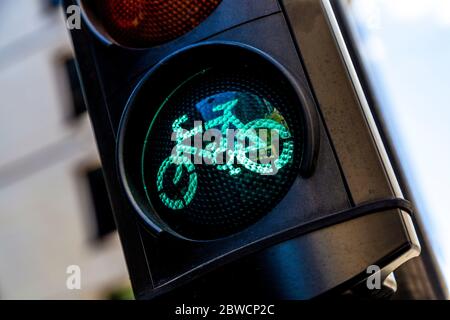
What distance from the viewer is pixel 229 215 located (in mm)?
974

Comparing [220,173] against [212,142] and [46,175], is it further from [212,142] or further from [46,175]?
[46,175]

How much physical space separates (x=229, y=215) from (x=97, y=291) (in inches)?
225

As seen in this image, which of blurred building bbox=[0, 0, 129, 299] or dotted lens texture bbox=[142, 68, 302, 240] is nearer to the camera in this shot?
dotted lens texture bbox=[142, 68, 302, 240]

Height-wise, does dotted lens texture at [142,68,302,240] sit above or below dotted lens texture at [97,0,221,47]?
below

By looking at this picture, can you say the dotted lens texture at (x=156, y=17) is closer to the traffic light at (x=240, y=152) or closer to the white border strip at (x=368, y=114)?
the traffic light at (x=240, y=152)

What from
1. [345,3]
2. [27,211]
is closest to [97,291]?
[27,211]

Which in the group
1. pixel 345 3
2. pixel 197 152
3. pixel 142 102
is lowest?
pixel 197 152

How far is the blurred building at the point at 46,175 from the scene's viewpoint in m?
6.50

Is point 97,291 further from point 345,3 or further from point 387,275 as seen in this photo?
point 387,275

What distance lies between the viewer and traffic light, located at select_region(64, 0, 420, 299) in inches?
35.4

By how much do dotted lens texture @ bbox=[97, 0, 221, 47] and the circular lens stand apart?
0.06 m

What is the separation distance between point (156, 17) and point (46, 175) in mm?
6368

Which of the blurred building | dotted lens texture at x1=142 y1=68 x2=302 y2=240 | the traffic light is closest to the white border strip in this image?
the traffic light

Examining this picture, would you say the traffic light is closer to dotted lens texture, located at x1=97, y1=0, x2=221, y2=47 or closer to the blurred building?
dotted lens texture, located at x1=97, y1=0, x2=221, y2=47
